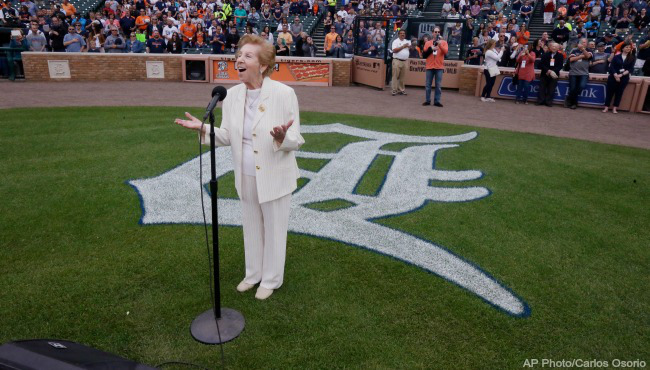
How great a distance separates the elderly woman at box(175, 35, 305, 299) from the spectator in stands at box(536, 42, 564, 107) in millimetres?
13757

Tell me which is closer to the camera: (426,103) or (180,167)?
(180,167)

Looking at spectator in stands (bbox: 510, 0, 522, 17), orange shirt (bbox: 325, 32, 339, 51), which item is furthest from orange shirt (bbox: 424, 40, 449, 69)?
spectator in stands (bbox: 510, 0, 522, 17)

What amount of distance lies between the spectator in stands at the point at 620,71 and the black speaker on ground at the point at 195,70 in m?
13.9

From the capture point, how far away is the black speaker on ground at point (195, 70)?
18.3m

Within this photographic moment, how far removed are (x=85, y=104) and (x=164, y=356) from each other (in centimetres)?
1139

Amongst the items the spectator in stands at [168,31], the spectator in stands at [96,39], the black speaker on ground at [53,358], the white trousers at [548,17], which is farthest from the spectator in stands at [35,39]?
the white trousers at [548,17]

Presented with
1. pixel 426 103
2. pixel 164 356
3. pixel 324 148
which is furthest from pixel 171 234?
pixel 426 103

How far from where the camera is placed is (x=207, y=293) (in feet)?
13.9

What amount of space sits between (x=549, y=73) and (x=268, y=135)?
13933 mm

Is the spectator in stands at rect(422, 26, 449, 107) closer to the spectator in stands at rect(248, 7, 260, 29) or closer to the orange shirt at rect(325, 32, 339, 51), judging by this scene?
the orange shirt at rect(325, 32, 339, 51)

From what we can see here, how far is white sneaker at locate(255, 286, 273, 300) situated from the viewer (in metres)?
4.13

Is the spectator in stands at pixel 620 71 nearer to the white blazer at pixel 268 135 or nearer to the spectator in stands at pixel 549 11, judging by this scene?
the spectator in stands at pixel 549 11

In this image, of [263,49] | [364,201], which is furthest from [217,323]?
[364,201]

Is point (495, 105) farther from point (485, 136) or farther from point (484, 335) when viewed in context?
point (484, 335)
